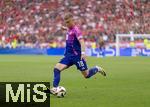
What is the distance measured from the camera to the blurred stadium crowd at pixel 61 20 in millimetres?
56875

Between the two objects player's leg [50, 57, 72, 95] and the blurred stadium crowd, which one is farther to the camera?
the blurred stadium crowd

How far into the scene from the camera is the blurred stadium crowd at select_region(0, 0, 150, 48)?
56875mm

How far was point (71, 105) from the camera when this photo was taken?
14.1 meters

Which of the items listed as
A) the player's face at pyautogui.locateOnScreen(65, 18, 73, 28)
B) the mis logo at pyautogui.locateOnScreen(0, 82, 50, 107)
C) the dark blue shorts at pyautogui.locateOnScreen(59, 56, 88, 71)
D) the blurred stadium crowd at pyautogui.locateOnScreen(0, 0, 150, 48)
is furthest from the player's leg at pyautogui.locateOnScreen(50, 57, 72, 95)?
the blurred stadium crowd at pyautogui.locateOnScreen(0, 0, 150, 48)

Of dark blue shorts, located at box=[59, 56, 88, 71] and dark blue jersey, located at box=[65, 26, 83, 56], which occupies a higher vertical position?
dark blue jersey, located at box=[65, 26, 83, 56]

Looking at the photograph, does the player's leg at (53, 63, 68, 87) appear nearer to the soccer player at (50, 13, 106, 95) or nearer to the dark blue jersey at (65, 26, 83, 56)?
the soccer player at (50, 13, 106, 95)

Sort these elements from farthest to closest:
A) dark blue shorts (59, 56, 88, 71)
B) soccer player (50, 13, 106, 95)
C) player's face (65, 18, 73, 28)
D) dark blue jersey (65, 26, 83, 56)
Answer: dark blue shorts (59, 56, 88, 71) → dark blue jersey (65, 26, 83, 56) → soccer player (50, 13, 106, 95) → player's face (65, 18, 73, 28)

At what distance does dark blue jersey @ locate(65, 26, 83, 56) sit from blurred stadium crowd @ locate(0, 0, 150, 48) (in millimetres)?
38489

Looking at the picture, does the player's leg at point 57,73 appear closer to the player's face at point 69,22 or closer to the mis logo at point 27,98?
the player's face at point 69,22

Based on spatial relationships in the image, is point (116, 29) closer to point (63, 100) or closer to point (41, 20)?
point (41, 20)

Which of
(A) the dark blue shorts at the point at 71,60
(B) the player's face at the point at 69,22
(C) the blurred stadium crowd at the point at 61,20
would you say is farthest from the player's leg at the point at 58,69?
(C) the blurred stadium crowd at the point at 61,20

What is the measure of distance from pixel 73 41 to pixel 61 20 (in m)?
42.5

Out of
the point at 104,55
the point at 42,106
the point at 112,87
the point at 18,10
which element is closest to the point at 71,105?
the point at 42,106

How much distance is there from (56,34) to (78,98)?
1678 inches
